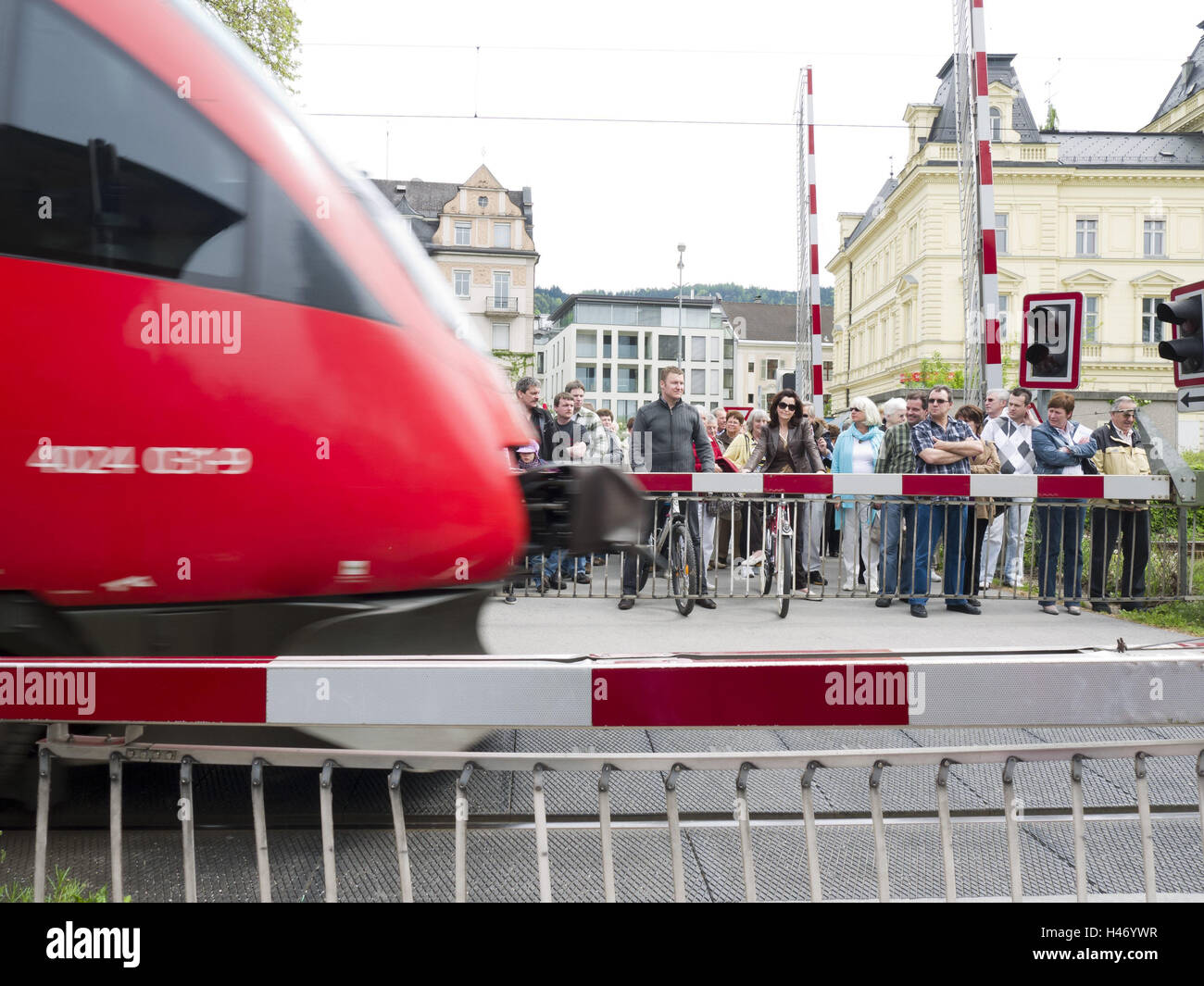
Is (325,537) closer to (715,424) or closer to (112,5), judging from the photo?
(112,5)

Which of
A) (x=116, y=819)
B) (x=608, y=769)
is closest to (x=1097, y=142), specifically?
(x=608, y=769)

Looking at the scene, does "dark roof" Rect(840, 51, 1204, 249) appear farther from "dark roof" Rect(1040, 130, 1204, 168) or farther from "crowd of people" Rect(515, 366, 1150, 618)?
"crowd of people" Rect(515, 366, 1150, 618)

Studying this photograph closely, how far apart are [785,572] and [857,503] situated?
1038mm

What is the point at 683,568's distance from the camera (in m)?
8.32

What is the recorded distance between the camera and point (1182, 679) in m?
2.13

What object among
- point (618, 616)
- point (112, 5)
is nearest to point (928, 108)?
point (618, 616)

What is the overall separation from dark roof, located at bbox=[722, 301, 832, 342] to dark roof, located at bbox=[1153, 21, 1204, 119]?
48225 mm

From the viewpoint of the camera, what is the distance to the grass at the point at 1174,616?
25.6 ft

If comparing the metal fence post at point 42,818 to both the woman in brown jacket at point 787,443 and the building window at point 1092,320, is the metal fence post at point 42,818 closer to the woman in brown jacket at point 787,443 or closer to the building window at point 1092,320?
the woman in brown jacket at point 787,443

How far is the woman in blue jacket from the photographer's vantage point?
8.33m

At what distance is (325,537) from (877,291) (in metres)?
62.9

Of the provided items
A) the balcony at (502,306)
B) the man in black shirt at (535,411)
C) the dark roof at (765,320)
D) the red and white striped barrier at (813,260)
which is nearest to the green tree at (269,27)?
the red and white striped barrier at (813,260)

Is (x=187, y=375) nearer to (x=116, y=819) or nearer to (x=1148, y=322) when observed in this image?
(x=116, y=819)

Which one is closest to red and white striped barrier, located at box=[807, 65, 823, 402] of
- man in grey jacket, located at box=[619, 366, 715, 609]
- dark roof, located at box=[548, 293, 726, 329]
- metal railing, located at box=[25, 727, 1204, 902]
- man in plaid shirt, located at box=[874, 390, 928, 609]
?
man in plaid shirt, located at box=[874, 390, 928, 609]
